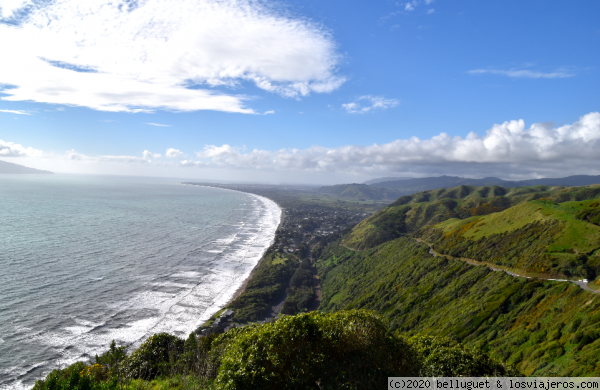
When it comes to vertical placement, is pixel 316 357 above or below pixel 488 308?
above

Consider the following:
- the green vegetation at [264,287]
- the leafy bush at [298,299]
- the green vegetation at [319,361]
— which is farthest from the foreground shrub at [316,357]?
the leafy bush at [298,299]

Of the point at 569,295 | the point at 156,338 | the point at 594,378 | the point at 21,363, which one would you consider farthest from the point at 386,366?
the point at 21,363

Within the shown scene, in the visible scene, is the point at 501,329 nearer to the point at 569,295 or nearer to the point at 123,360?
the point at 569,295

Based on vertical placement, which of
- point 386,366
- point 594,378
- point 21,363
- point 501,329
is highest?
point 386,366

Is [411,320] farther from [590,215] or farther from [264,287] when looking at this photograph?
[590,215]

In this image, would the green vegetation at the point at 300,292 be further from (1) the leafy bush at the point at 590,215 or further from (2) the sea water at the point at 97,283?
(1) the leafy bush at the point at 590,215

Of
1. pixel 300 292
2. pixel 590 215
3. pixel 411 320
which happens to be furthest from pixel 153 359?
pixel 590 215
